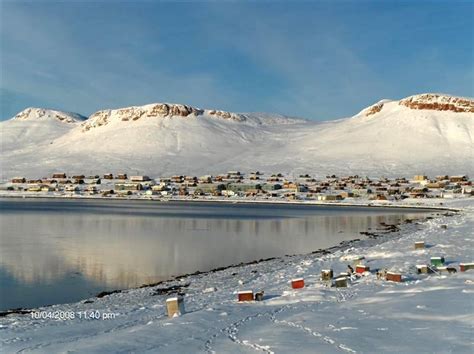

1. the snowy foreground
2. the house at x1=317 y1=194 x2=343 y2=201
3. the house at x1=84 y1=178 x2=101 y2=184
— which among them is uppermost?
the house at x1=84 y1=178 x2=101 y2=184

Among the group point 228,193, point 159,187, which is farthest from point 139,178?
point 228,193

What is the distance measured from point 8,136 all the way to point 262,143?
315 ft

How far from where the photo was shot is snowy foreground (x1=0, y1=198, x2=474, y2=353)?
852cm

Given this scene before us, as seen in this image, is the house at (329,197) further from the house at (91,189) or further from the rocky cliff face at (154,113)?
the rocky cliff face at (154,113)

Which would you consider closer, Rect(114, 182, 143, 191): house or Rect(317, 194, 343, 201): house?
Rect(317, 194, 343, 201): house

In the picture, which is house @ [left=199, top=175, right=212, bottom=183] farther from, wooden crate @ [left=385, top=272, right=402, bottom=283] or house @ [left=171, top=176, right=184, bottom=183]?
wooden crate @ [left=385, top=272, right=402, bottom=283]

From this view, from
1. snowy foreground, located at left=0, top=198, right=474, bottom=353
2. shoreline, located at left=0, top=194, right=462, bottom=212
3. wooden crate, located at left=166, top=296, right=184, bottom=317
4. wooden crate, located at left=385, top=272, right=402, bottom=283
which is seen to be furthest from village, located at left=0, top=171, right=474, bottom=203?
wooden crate, located at left=166, top=296, right=184, bottom=317

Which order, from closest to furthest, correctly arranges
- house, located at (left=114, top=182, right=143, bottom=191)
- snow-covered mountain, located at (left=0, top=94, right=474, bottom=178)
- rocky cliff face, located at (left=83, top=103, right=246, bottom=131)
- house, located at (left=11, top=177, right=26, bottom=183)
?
house, located at (left=114, top=182, right=143, bottom=191), house, located at (left=11, top=177, right=26, bottom=183), snow-covered mountain, located at (left=0, top=94, right=474, bottom=178), rocky cliff face, located at (left=83, top=103, right=246, bottom=131)

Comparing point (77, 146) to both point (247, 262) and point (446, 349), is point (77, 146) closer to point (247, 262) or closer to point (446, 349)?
point (247, 262)

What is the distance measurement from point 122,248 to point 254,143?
130093 mm

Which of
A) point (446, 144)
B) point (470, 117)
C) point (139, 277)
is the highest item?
point (470, 117)

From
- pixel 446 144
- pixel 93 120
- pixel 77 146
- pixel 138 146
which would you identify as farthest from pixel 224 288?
pixel 93 120

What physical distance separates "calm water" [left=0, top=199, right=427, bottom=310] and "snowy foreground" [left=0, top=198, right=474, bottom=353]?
3.48 m

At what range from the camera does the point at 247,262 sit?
24469 mm
